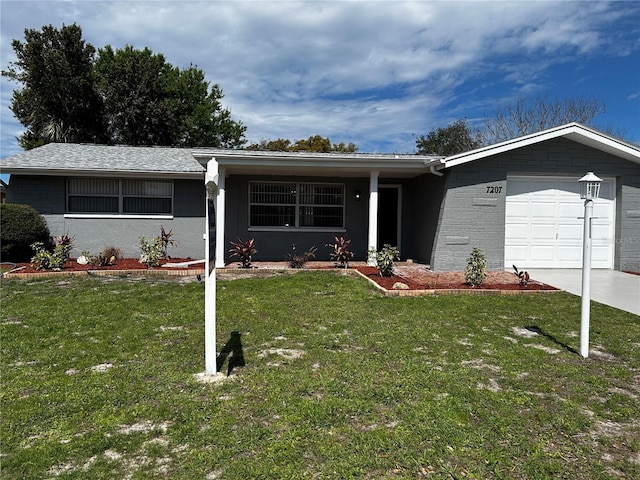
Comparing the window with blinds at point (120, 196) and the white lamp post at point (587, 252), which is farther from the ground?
the window with blinds at point (120, 196)

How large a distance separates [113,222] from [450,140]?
104 ft

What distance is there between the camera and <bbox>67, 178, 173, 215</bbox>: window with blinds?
12.5 m

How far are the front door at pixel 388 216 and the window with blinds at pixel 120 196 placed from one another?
6.85 m

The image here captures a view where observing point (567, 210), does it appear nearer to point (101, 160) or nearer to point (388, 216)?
point (388, 216)

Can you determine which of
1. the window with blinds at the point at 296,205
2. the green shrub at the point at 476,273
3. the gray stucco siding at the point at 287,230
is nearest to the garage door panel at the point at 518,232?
the green shrub at the point at 476,273

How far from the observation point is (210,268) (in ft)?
12.6

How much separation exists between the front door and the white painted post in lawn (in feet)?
33.6

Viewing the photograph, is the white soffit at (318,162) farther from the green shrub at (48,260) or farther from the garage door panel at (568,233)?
the green shrub at (48,260)

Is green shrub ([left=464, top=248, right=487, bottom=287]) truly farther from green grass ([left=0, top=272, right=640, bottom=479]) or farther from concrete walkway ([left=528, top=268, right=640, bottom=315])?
green grass ([left=0, top=272, right=640, bottom=479])

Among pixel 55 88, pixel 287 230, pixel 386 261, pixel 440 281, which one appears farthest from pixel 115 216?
pixel 55 88

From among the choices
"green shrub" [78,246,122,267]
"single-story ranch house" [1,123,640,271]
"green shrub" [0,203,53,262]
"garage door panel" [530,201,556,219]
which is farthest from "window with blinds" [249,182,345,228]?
"green shrub" [0,203,53,262]

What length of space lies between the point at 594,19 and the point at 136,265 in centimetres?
1388

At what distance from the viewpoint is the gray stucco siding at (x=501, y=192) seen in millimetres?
10539

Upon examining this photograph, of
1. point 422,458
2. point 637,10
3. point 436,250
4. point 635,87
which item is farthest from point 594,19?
point 422,458
